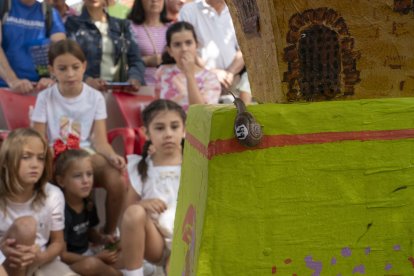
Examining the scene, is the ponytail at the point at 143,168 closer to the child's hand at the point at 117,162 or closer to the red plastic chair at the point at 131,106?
the child's hand at the point at 117,162

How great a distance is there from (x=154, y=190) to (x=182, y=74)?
36.5 inches

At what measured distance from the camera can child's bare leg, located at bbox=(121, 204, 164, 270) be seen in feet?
9.75

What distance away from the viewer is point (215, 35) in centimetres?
434

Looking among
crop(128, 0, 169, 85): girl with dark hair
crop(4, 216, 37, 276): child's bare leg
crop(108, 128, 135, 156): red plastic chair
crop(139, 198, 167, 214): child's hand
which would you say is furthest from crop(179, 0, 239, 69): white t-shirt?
crop(4, 216, 37, 276): child's bare leg

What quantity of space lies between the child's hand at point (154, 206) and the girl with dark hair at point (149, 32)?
1.46 metres

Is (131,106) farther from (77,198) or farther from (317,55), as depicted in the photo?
(317,55)

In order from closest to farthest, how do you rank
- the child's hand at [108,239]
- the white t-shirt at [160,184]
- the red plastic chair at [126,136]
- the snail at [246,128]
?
the snail at [246,128], the white t-shirt at [160,184], the child's hand at [108,239], the red plastic chair at [126,136]

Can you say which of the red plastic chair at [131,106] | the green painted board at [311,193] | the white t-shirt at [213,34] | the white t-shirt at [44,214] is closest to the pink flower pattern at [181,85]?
the red plastic chair at [131,106]

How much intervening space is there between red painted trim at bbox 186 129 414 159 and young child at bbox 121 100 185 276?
65.3 inches

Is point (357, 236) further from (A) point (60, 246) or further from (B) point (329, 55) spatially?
(A) point (60, 246)

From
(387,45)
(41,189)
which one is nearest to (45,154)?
(41,189)

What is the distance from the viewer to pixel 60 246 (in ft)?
10.2

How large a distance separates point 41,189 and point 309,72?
73.3 inches

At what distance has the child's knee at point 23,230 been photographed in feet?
9.39
